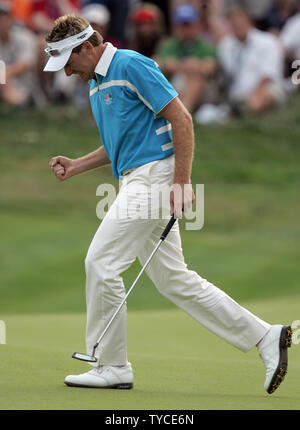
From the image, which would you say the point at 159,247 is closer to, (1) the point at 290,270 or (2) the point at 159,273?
(2) the point at 159,273

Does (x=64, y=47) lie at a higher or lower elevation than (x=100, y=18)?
lower

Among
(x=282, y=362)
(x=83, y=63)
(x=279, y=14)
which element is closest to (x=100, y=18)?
(x=279, y=14)

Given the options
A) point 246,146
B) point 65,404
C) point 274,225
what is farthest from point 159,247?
point 246,146

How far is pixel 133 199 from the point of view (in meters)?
5.71

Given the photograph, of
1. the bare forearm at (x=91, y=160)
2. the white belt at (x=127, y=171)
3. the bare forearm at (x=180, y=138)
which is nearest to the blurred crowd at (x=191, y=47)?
the bare forearm at (x=91, y=160)

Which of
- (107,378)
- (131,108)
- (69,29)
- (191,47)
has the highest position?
(191,47)

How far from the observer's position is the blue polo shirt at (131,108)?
18.6 feet

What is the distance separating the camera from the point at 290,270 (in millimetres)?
11969

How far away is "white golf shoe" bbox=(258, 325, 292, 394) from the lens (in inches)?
225

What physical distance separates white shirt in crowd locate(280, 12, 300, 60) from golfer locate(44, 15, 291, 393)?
10485mm

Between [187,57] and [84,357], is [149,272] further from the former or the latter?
[187,57]

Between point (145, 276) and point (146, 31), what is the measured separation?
17.2ft

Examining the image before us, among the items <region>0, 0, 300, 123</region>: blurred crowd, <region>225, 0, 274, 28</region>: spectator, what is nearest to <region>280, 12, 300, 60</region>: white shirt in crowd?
<region>0, 0, 300, 123</region>: blurred crowd

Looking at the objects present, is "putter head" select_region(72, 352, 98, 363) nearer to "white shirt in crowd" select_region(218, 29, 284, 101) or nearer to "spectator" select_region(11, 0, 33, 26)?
"white shirt in crowd" select_region(218, 29, 284, 101)
